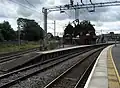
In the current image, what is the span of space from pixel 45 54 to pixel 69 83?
18.0 m

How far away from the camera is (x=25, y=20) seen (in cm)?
15475

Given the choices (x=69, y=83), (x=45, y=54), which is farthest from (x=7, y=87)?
(x=45, y=54)

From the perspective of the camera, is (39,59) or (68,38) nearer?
(39,59)

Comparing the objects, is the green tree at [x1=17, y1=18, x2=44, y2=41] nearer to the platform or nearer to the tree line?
the tree line

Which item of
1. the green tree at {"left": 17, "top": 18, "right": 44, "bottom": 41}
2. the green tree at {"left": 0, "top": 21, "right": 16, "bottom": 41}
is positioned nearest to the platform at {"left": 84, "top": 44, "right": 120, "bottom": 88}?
the green tree at {"left": 0, "top": 21, "right": 16, "bottom": 41}

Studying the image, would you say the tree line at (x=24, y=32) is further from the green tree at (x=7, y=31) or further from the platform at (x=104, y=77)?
the platform at (x=104, y=77)

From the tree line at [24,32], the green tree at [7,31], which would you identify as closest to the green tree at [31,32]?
the tree line at [24,32]

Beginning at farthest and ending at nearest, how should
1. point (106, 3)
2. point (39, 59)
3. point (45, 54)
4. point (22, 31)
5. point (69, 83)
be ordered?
point (22, 31) → point (106, 3) → point (45, 54) → point (39, 59) → point (69, 83)

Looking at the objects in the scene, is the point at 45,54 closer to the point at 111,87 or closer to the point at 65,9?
the point at 65,9

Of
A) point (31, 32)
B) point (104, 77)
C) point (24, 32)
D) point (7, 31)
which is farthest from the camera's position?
point (24, 32)

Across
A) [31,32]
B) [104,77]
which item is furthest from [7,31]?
[104,77]

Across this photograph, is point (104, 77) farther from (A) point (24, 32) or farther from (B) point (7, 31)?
(A) point (24, 32)

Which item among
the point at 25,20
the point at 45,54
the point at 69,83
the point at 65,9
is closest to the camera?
the point at 69,83

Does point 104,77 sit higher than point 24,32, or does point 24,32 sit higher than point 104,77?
point 24,32
